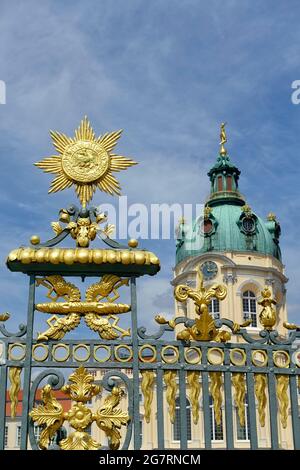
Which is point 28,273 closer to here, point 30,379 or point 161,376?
point 30,379

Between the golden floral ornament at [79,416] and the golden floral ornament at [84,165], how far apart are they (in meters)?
2.71

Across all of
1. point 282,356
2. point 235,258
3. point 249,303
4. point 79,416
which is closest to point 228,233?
point 235,258

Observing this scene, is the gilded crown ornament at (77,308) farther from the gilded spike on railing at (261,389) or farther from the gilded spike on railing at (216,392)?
the gilded spike on railing at (261,389)

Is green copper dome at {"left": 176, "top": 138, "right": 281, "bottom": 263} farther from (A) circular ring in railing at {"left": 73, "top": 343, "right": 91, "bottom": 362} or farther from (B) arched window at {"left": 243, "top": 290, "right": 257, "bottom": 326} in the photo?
(A) circular ring in railing at {"left": 73, "top": 343, "right": 91, "bottom": 362}

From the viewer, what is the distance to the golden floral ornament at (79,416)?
353 inches

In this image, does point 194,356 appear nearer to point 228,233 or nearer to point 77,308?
point 77,308

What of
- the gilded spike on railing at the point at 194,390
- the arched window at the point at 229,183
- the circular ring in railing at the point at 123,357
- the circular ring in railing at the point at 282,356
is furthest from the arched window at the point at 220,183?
the circular ring in railing at the point at 123,357

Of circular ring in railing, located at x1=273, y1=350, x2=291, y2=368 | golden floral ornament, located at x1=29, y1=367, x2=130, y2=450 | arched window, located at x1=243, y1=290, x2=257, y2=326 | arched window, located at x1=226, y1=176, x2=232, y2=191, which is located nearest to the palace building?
arched window, located at x1=243, y1=290, x2=257, y2=326

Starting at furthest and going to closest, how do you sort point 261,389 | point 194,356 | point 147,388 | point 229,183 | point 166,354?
point 229,183
point 194,356
point 261,389
point 166,354
point 147,388

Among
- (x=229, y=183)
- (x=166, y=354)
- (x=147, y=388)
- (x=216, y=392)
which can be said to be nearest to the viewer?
(x=147, y=388)

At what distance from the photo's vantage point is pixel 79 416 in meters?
9.04

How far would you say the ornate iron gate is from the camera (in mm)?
9102

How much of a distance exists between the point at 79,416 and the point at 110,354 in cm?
96
